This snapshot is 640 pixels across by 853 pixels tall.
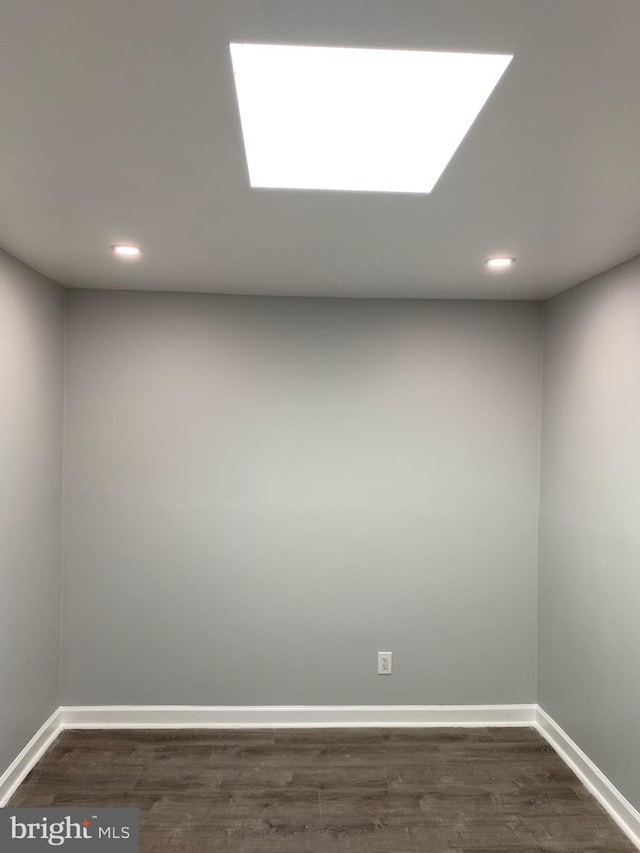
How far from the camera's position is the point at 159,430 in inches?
120

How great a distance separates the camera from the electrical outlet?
3.08 meters

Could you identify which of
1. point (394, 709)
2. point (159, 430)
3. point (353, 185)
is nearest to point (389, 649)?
point (394, 709)

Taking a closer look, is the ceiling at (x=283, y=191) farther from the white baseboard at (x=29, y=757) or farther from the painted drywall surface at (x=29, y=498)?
the white baseboard at (x=29, y=757)

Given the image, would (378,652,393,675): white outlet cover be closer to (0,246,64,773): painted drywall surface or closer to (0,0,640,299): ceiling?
(0,246,64,773): painted drywall surface

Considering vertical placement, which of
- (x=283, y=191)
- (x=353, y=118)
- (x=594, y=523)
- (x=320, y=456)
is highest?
(x=353, y=118)

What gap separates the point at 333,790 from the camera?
2490 millimetres

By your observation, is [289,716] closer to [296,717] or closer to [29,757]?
[296,717]

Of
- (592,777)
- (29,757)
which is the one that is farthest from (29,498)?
(592,777)

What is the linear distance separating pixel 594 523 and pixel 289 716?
6.10 ft

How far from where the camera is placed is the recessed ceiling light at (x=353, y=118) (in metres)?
1.47

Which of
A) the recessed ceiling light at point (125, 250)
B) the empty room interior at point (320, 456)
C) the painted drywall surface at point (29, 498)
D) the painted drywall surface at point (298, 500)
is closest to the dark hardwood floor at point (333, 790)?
the empty room interior at point (320, 456)

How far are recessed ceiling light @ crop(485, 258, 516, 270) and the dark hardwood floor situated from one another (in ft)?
7.59

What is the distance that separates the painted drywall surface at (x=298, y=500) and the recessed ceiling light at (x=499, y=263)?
0.65 metres

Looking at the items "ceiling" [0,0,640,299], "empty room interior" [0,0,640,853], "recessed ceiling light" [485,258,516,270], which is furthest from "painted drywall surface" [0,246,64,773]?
"recessed ceiling light" [485,258,516,270]
